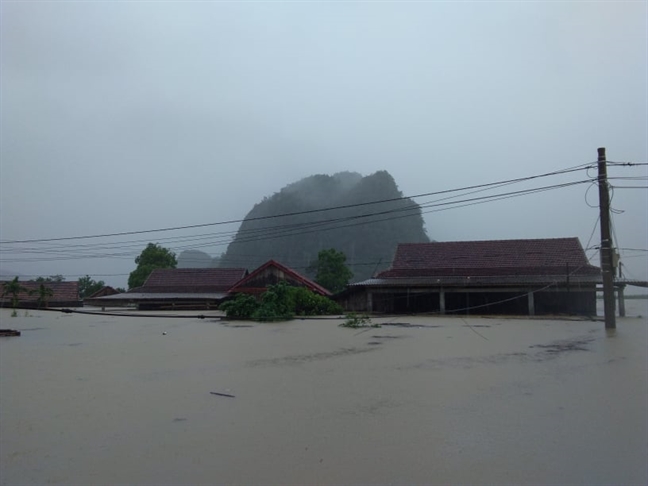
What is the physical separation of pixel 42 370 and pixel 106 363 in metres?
0.95

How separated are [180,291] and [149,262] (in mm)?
16766

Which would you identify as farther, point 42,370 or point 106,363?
point 106,363

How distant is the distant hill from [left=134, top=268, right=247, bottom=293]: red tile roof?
28.3m

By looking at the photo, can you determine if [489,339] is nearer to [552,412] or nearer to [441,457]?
[552,412]

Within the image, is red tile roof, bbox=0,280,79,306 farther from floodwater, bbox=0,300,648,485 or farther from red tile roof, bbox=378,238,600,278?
floodwater, bbox=0,300,648,485

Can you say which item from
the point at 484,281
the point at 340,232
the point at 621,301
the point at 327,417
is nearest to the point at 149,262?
the point at 340,232

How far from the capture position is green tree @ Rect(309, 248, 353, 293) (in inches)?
1633

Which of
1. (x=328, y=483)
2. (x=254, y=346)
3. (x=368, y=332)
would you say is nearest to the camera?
(x=328, y=483)

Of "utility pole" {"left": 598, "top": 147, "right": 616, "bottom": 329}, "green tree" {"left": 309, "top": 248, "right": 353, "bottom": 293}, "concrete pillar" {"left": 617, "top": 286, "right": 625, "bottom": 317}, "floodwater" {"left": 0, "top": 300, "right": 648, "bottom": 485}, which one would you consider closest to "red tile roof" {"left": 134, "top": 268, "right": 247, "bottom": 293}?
"green tree" {"left": 309, "top": 248, "right": 353, "bottom": 293}

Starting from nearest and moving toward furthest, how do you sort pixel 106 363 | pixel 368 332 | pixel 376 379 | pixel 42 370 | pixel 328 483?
pixel 328 483
pixel 376 379
pixel 42 370
pixel 106 363
pixel 368 332

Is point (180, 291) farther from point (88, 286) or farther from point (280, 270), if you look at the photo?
point (88, 286)

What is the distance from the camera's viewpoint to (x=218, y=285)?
1428 inches

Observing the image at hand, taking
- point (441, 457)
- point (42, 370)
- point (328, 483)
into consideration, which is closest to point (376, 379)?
point (441, 457)

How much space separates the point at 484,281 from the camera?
908 inches
